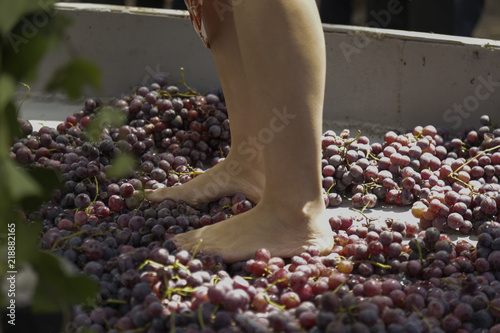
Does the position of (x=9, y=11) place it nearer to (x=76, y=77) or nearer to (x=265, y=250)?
(x=76, y=77)

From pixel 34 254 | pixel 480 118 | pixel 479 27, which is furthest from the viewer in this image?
pixel 479 27

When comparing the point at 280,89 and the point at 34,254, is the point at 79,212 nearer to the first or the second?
the point at 280,89

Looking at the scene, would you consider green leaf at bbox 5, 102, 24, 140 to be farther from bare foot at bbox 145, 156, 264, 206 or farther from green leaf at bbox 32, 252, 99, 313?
bare foot at bbox 145, 156, 264, 206

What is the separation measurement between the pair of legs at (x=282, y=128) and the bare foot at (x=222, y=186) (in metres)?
0.23

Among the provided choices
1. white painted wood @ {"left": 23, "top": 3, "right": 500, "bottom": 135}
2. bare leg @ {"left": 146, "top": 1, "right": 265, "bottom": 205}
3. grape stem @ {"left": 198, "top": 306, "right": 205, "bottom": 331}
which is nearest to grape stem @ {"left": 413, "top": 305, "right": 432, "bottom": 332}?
grape stem @ {"left": 198, "top": 306, "right": 205, "bottom": 331}

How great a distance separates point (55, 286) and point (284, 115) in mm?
769

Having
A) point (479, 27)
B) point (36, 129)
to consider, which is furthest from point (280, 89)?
point (479, 27)

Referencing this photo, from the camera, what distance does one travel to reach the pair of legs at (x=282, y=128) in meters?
1.33

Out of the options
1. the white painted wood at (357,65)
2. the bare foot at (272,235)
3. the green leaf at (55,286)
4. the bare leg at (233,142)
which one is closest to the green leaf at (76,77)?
the green leaf at (55,286)

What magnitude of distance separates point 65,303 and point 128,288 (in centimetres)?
62

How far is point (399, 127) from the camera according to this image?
2.35m

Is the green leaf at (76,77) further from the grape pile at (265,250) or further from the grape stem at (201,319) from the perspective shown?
the grape stem at (201,319)

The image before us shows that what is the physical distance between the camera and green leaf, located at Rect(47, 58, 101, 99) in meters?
0.59

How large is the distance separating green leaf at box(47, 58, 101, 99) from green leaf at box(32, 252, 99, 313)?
0.56 feet
